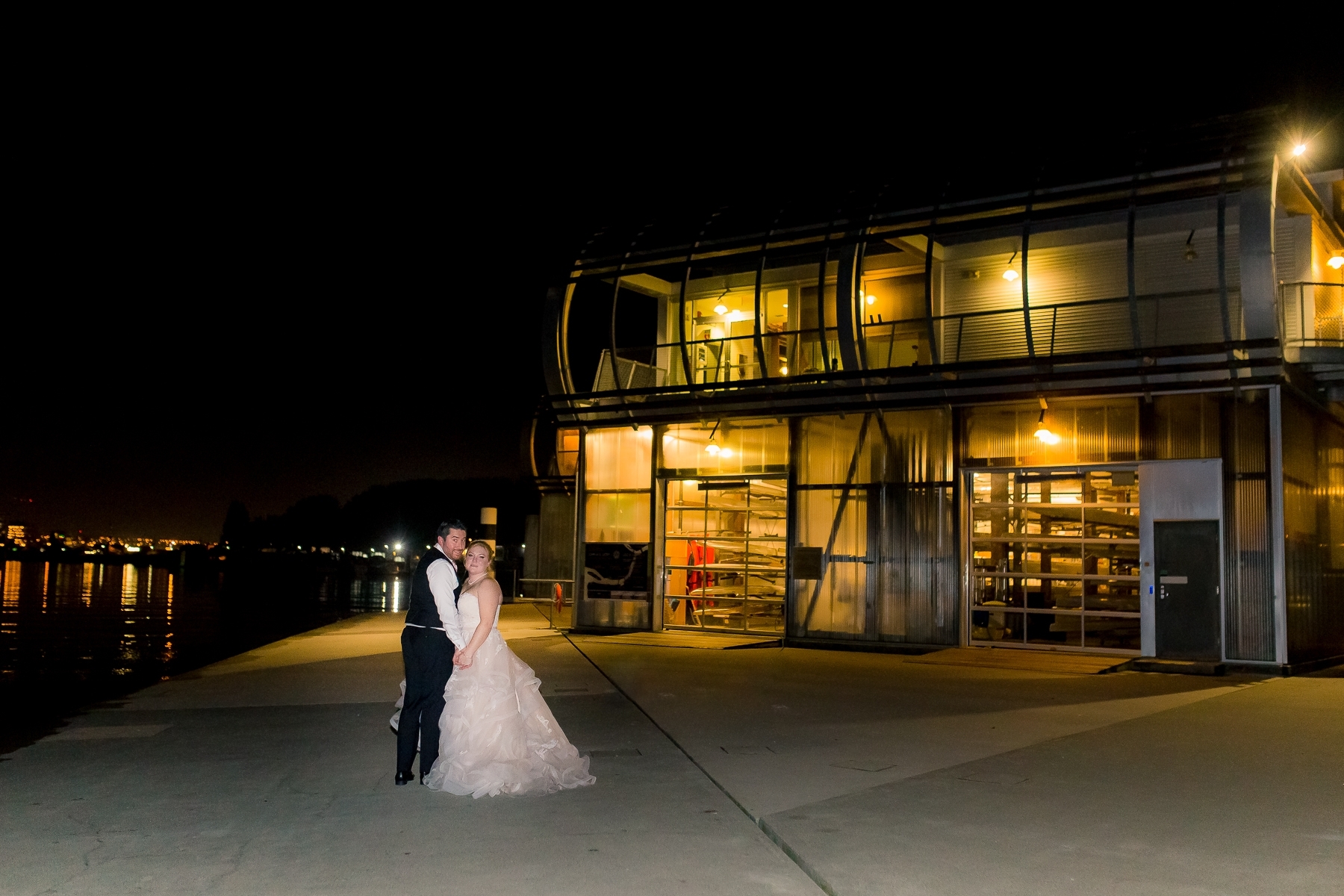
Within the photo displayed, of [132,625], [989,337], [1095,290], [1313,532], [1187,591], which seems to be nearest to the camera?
[1187,591]

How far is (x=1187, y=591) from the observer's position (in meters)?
16.6

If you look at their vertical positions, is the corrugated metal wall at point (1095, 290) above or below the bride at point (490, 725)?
above

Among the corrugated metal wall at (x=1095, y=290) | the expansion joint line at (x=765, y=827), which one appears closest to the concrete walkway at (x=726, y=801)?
the expansion joint line at (x=765, y=827)

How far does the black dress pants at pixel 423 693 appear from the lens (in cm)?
776

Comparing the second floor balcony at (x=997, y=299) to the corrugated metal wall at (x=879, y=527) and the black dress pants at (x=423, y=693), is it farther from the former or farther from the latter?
the black dress pants at (x=423, y=693)

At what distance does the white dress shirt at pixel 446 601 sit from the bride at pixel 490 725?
54 mm

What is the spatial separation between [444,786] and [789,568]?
13020mm

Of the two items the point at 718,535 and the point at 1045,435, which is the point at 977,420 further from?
the point at 718,535

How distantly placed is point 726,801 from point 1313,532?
13.9 m

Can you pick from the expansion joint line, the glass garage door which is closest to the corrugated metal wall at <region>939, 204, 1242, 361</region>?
the glass garage door

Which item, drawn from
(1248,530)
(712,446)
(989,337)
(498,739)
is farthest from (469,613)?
(712,446)

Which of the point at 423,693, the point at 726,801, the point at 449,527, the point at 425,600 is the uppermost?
the point at 449,527

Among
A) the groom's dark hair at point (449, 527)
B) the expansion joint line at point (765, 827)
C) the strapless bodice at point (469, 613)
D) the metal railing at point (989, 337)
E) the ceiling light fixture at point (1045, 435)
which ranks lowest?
the expansion joint line at point (765, 827)

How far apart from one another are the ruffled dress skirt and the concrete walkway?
188 mm
